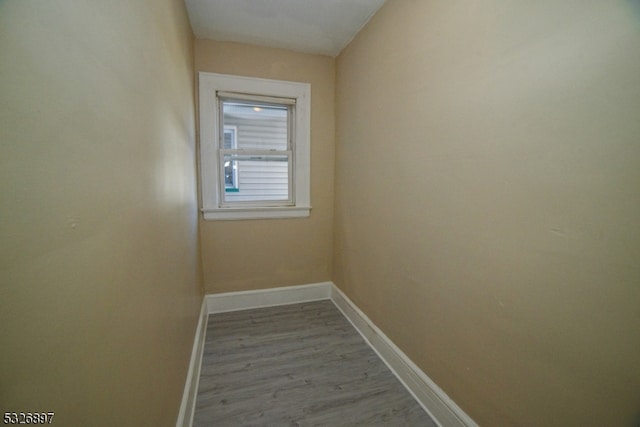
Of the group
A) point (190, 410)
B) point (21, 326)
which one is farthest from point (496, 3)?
point (190, 410)

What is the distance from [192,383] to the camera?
4.84 feet

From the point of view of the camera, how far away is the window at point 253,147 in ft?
7.43

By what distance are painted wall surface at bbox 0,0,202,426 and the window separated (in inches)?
50.7

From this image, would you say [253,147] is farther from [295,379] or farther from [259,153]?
[295,379]

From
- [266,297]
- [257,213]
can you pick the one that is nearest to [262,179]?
[257,213]

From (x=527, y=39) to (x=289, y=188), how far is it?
2.05 meters

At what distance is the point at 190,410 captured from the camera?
1.34 metres

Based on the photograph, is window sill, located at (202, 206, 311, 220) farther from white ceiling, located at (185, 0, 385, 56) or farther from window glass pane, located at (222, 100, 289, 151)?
white ceiling, located at (185, 0, 385, 56)

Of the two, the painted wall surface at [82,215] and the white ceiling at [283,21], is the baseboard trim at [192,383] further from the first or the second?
the white ceiling at [283,21]

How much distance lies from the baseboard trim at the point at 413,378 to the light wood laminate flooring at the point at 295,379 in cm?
4

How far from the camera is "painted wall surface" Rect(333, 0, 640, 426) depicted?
732 mm

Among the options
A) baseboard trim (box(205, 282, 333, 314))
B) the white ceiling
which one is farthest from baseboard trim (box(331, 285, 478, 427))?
the white ceiling

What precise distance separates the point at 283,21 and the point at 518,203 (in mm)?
2038

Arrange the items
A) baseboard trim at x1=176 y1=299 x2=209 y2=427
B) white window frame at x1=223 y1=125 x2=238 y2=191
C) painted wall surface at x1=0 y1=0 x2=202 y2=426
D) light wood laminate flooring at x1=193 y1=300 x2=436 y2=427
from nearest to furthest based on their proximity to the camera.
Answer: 1. painted wall surface at x1=0 y1=0 x2=202 y2=426
2. baseboard trim at x1=176 y1=299 x2=209 y2=427
3. light wood laminate flooring at x1=193 y1=300 x2=436 y2=427
4. white window frame at x1=223 y1=125 x2=238 y2=191
